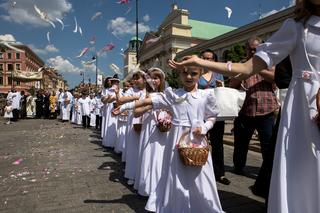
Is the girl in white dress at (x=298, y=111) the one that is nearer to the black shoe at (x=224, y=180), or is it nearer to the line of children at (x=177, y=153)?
the line of children at (x=177, y=153)

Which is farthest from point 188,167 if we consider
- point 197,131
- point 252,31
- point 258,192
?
point 252,31

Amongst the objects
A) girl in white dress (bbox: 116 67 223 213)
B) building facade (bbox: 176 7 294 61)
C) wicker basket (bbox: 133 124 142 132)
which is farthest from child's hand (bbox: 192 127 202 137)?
building facade (bbox: 176 7 294 61)

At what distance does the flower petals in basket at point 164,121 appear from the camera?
3.99m

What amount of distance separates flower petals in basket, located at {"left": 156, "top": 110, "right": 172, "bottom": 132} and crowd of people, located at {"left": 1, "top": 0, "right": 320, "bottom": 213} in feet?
0.04

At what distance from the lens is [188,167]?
3.26 m

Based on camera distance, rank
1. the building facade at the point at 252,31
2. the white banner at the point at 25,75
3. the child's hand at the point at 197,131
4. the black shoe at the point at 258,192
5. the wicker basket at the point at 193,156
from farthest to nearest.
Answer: the building facade at the point at 252,31 < the white banner at the point at 25,75 < the black shoe at the point at 258,192 < the child's hand at the point at 197,131 < the wicker basket at the point at 193,156

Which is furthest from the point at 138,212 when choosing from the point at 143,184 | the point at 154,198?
the point at 143,184

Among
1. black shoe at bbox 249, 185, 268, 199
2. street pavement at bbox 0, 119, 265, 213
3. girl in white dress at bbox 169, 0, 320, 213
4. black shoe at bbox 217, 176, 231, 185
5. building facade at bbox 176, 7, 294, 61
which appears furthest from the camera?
building facade at bbox 176, 7, 294, 61

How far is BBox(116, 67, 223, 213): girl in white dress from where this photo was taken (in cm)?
324

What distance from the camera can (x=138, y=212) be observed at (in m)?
3.70

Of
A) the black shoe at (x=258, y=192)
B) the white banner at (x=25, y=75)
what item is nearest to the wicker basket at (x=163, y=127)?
the black shoe at (x=258, y=192)

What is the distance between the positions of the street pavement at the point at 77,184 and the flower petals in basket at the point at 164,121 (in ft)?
3.23

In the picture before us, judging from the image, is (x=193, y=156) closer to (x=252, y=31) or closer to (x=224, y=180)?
(x=224, y=180)

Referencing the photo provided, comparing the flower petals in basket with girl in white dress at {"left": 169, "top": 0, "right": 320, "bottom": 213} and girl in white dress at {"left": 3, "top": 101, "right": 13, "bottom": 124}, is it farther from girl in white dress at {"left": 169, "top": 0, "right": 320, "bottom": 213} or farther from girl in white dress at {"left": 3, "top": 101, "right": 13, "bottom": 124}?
girl in white dress at {"left": 3, "top": 101, "right": 13, "bottom": 124}
